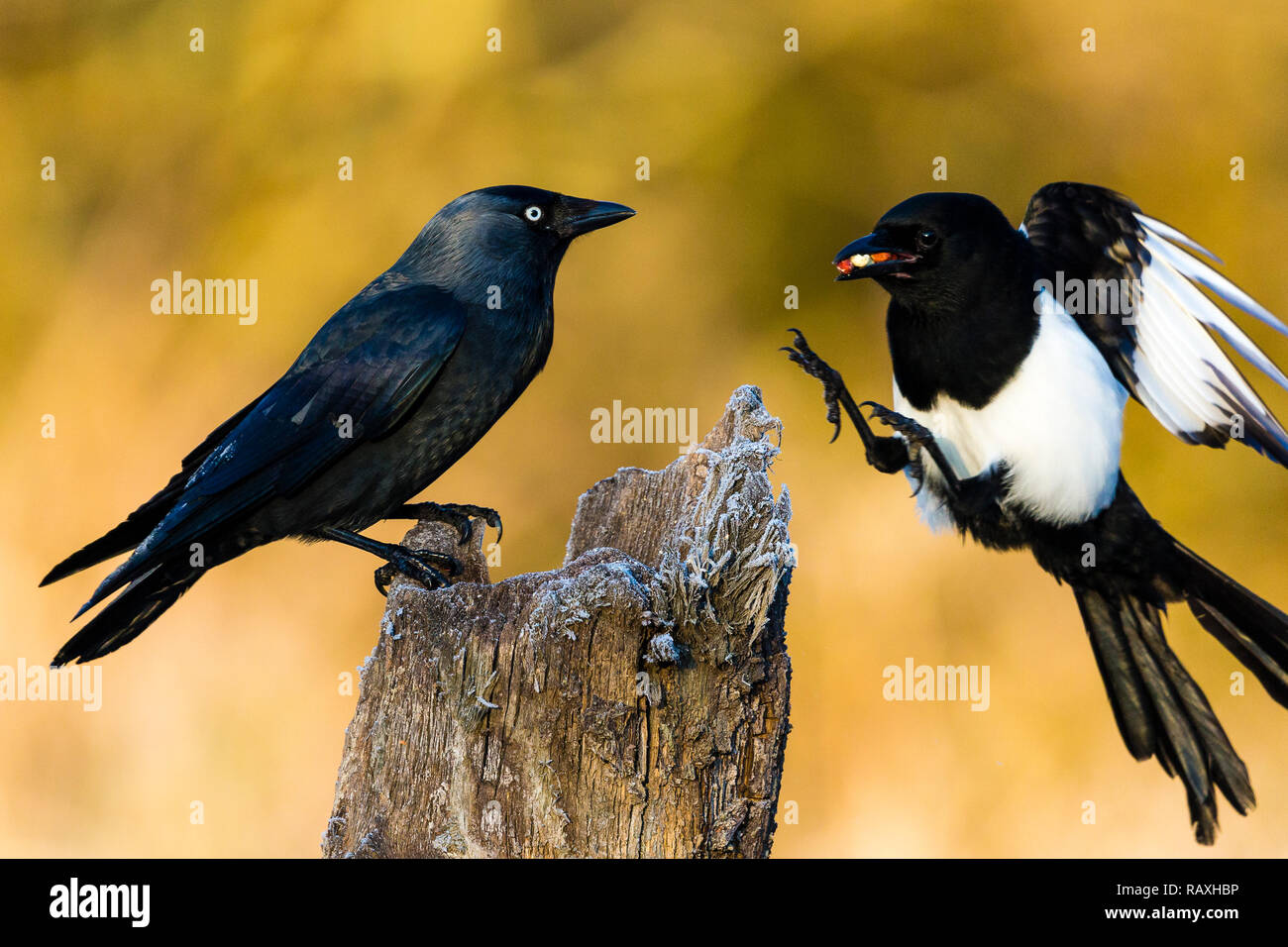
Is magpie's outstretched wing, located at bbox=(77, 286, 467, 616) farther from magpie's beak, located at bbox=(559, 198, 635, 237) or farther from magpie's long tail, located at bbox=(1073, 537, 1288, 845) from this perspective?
magpie's long tail, located at bbox=(1073, 537, 1288, 845)

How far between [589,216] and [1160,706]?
3667mm

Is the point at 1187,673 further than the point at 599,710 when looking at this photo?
Yes

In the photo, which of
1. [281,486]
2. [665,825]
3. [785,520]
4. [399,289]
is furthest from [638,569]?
[399,289]

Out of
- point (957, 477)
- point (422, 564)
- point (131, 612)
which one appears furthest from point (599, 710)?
point (957, 477)

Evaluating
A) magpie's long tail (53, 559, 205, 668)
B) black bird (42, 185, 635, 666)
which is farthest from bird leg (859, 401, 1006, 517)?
magpie's long tail (53, 559, 205, 668)

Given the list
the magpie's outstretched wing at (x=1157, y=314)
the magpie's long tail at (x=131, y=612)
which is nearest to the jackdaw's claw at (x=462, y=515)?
the magpie's long tail at (x=131, y=612)

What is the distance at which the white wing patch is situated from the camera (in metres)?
4.61

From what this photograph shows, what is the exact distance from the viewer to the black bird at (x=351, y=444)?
15.0 ft

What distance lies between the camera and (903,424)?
5012 millimetres

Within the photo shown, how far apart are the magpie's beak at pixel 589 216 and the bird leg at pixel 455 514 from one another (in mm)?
1483

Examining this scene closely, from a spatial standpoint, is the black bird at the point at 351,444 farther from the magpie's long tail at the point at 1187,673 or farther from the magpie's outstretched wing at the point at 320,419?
the magpie's long tail at the point at 1187,673

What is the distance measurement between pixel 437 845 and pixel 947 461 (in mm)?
3120

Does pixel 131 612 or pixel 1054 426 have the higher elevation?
pixel 1054 426

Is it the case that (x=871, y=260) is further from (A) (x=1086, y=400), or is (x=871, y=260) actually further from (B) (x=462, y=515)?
(B) (x=462, y=515)
